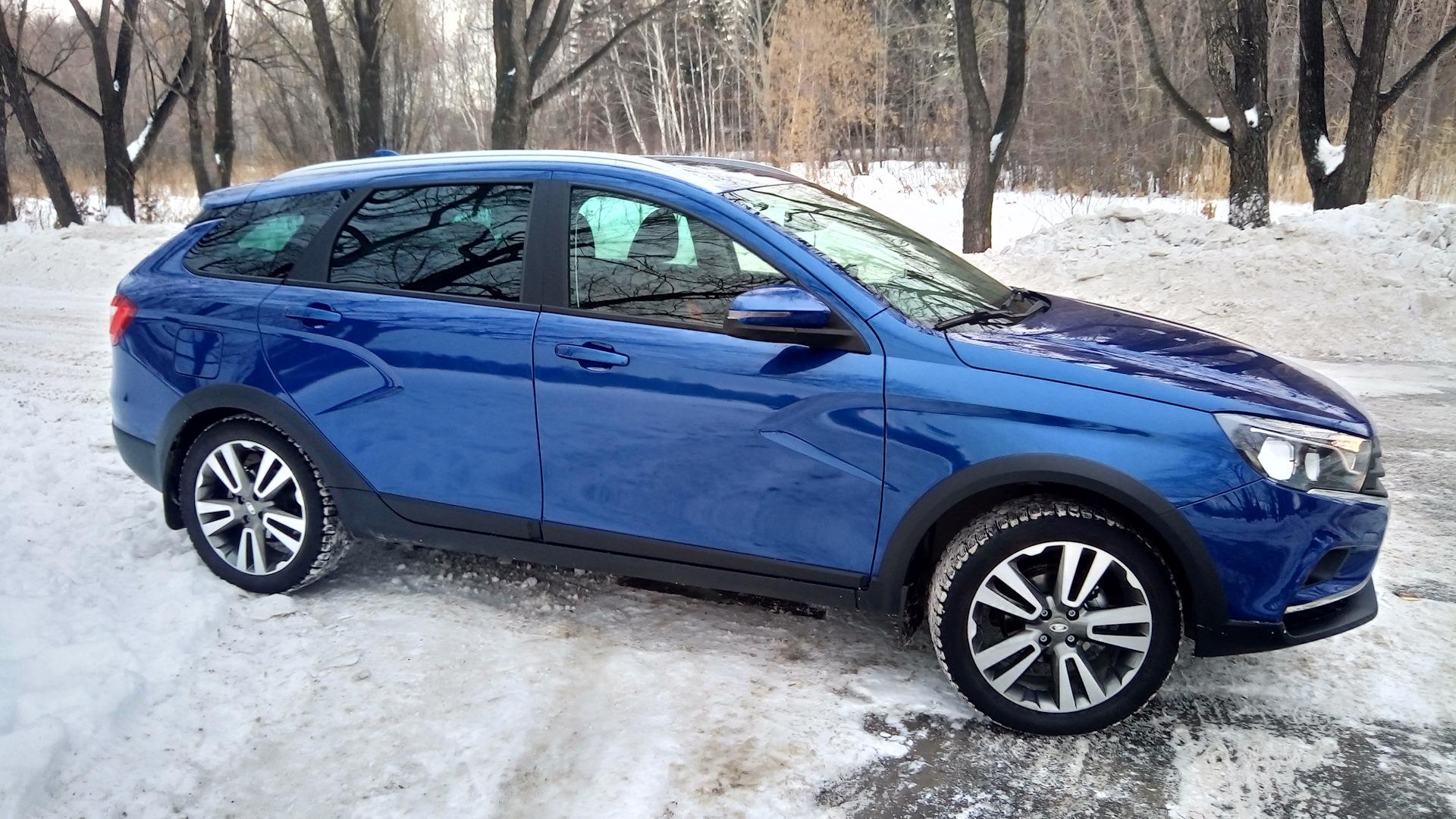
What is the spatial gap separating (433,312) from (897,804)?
2373 mm

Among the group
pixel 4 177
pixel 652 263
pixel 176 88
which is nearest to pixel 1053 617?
pixel 652 263

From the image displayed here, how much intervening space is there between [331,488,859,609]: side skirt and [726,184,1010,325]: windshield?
1008mm

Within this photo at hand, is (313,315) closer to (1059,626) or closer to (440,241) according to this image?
(440,241)

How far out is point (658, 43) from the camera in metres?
37.8

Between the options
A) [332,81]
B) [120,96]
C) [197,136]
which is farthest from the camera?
[197,136]

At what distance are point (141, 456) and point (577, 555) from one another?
2.11m

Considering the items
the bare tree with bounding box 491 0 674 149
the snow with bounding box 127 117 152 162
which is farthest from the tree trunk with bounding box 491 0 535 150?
the snow with bounding box 127 117 152 162

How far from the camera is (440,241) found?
12.4 ft

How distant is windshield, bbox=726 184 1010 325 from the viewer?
3418mm

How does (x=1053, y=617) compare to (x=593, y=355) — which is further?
(x=593, y=355)

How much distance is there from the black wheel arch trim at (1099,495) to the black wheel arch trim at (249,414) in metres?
2.21

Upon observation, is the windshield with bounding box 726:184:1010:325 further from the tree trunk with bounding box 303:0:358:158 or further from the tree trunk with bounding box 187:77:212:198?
the tree trunk with bounding box 187:77:212:198

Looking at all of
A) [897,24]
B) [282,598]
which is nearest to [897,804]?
[282,598]

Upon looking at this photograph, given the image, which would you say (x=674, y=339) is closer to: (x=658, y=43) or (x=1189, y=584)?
(x=1189, y=584)
